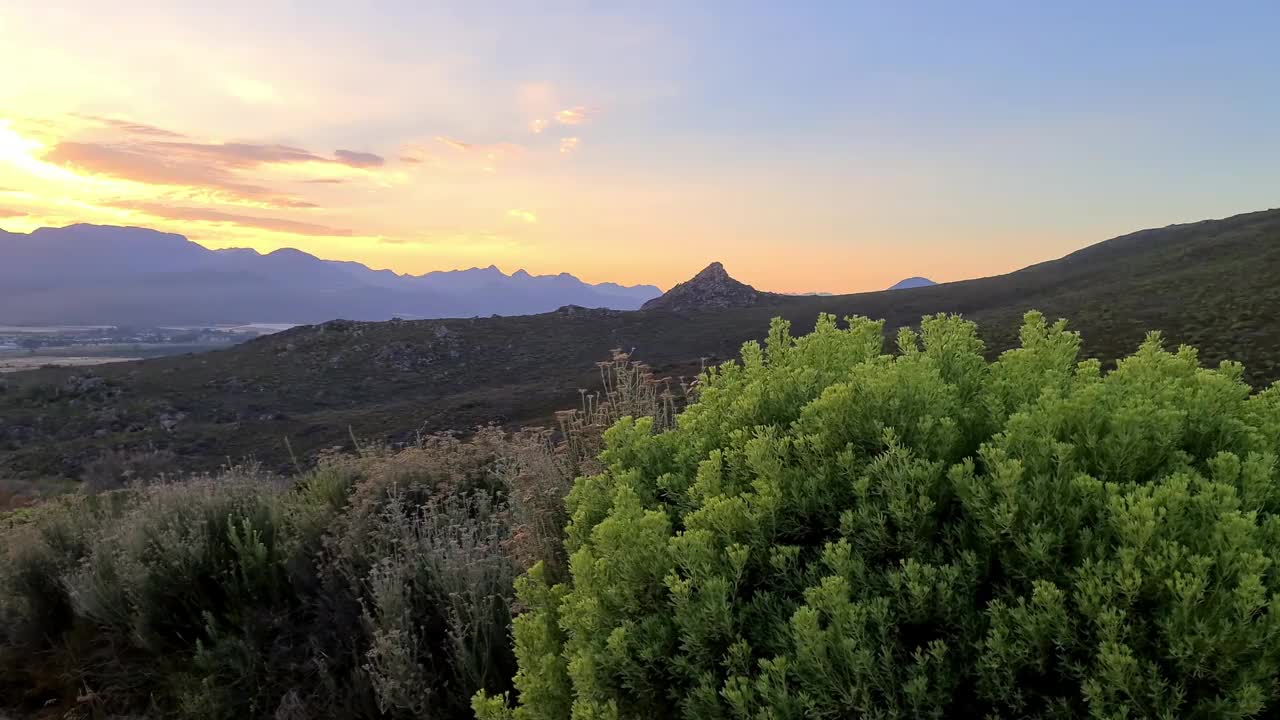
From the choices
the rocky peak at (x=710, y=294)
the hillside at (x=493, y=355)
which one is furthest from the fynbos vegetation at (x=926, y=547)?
the rocky peak at (x=710, y=294)

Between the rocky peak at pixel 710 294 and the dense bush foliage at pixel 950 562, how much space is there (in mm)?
61044

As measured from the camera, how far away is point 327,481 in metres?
6.56

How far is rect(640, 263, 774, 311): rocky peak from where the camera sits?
66.1m

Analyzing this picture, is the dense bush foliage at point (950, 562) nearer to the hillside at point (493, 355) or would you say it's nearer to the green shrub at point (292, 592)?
the green shrub at point (292, 592)

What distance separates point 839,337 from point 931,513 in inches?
45.5

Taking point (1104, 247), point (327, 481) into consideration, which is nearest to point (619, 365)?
point (327, 481)

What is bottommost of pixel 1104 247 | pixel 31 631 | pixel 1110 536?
pixel 31 631

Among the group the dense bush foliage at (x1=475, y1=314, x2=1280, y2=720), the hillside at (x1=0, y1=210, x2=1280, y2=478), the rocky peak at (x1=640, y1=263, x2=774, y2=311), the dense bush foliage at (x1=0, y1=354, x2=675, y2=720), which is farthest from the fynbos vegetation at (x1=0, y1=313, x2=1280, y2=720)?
the rocky peak at (x1=640, y1=263, x2=774, y2=311)

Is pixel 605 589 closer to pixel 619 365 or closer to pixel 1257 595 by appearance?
pixel 1257 595

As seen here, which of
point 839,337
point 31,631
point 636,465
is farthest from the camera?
point 31,631

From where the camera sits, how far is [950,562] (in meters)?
2.08

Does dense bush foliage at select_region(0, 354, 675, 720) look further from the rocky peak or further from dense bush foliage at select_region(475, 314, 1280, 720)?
the rocky peak

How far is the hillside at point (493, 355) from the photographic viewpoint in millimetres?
24000

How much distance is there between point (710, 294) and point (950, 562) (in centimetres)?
6629
